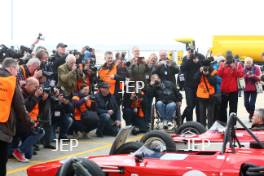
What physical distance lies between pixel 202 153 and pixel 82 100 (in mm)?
5459

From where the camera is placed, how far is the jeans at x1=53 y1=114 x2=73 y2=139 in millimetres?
11406

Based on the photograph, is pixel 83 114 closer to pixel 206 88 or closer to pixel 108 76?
pixel 108 76

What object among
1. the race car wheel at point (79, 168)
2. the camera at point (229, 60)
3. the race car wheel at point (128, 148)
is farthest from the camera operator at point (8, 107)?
the camera at point (229, 60)

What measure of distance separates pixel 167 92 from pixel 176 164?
23.8 ft

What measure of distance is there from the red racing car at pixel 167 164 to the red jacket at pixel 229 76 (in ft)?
23.4

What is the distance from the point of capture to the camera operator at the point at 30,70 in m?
10.3

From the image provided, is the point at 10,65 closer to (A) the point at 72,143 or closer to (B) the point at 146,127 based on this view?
(A) the point at 72,143

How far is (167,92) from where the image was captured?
13445mm

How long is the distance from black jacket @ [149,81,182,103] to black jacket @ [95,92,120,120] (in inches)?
43.0

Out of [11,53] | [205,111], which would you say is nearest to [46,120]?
[11,53]

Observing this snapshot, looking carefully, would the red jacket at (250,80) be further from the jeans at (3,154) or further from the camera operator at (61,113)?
the jeans at (3,154)

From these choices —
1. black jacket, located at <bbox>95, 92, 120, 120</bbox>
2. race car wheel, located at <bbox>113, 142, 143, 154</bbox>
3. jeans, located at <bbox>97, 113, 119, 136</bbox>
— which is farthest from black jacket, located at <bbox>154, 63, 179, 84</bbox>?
race car wheel, located at <bbox>113, 142, 143, 154</bbox>

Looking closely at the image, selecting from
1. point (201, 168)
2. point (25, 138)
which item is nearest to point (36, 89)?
point (25, 138)

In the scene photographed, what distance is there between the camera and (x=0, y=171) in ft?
23.1
